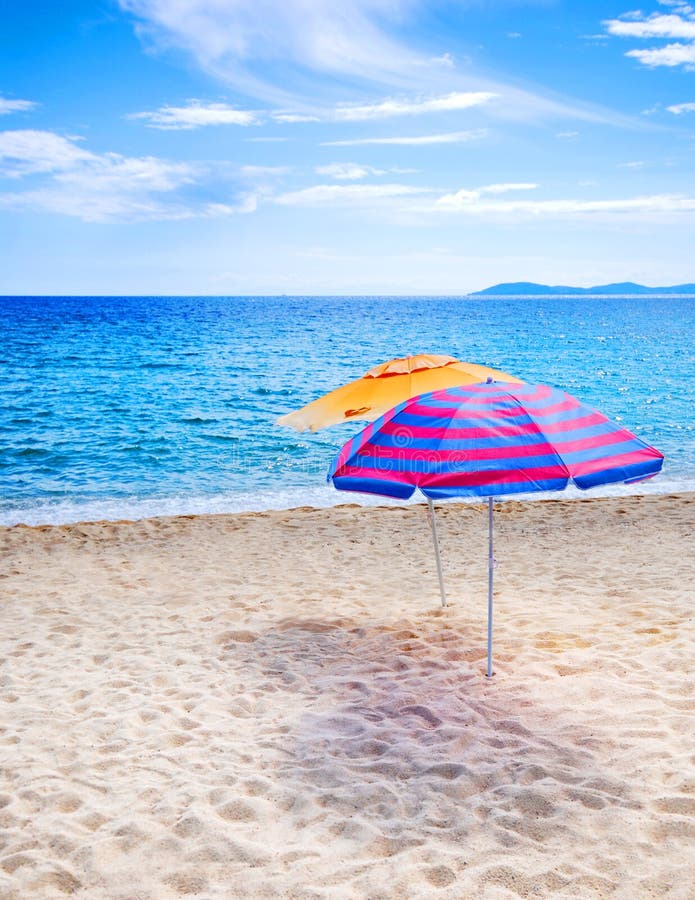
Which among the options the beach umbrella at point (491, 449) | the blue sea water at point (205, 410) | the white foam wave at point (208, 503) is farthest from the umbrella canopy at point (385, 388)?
the blue sea water at point (205, 410)

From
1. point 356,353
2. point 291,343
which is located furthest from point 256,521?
point 291,343

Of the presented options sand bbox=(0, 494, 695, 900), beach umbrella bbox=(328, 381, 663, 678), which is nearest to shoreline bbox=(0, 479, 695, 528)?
sand bbox=(0, 494, 695, 900)

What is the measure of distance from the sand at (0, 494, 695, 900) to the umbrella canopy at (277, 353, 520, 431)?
6.39 feet

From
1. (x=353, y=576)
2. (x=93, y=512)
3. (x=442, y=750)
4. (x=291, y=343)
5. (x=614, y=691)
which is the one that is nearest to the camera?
(x=442, y=750)

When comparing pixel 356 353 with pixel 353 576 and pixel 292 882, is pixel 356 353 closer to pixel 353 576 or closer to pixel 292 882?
pixel 353 576

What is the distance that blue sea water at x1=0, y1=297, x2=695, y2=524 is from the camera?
1441cm

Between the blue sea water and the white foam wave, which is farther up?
the blue sea water

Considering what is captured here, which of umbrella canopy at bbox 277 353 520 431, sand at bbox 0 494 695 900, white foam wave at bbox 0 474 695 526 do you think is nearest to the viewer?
sand at bbox 0 494 695 900

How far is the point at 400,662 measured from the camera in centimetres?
600

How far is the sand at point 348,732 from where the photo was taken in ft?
11.7

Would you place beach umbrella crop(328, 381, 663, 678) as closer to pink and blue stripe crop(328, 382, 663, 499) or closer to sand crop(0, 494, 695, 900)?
pink and blue stripe crop(328, 382, 663, 499)

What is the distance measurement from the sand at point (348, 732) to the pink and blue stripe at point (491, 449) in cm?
163

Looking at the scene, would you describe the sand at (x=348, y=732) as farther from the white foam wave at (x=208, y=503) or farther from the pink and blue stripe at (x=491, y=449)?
the white foam wave at (x=208, y=503)

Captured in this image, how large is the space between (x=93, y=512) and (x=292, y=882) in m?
10.5
